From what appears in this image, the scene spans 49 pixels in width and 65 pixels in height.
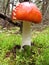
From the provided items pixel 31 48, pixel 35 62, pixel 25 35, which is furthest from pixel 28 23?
pixel 35 62

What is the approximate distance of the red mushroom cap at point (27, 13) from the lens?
2.29 m

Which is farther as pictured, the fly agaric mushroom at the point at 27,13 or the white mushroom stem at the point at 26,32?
the white mushroom stem at the point at 26,32

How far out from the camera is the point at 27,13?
90.5 inches

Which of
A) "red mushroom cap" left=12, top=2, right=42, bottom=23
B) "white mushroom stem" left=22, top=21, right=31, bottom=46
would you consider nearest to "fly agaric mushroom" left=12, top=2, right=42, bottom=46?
"red mushroom cap" left=12, top=2, right=42, bottom=23

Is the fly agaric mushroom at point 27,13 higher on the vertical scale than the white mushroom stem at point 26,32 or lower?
higher

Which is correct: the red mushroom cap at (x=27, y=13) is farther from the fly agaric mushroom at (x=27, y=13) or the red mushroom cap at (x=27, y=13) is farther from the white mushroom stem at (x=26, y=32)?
the white mushroom stem at (x=26, y=32)

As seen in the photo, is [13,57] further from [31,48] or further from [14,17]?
[14,17]

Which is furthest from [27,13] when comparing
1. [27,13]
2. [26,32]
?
[26,32]

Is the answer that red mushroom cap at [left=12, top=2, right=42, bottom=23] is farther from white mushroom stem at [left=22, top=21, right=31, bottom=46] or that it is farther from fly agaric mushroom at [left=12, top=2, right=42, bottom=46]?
white mushroom stem at [left=22, top=21, right=31, bottom=46]

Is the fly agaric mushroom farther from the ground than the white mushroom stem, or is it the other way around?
the fly agaric mushroom

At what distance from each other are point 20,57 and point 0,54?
0.43 metres

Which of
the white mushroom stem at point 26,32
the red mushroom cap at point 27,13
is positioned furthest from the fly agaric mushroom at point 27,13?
the white mushroom stem at point 26,32

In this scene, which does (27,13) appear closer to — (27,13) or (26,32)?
(27,13)

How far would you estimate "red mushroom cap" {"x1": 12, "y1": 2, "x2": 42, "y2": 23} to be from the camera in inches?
90.3
